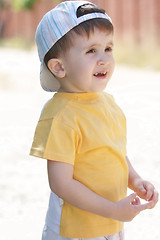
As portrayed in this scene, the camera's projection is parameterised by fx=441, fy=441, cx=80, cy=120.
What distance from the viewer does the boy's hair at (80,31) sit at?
1.69 m

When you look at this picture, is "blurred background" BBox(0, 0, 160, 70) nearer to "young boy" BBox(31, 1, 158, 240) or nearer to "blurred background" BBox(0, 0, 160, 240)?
"blurred background" BBox(0, 0, 160, 240)

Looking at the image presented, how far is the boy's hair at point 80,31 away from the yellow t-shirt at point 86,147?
0.18 metres

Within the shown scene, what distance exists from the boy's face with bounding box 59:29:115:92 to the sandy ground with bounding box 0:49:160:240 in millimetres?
1520

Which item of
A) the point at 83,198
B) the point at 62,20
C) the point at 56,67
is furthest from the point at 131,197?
the point at 62,20

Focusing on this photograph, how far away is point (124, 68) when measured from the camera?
40.3 feet

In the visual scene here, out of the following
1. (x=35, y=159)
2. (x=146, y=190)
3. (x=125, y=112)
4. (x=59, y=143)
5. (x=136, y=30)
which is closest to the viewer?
(x=59, y=143)

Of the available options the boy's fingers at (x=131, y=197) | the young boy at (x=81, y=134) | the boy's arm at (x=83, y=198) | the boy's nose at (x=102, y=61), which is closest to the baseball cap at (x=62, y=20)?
the young boy at (x=81, y=134)

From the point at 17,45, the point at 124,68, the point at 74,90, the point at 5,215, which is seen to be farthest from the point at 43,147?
the point at 17,45

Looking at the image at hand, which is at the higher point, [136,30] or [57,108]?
[57,108]

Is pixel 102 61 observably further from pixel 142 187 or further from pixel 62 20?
pixel 142 187

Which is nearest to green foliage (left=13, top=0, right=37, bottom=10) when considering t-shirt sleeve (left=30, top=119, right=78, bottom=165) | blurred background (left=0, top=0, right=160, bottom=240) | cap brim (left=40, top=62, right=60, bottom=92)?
blurred background (left=0, top=0, right=160, bottom=240)

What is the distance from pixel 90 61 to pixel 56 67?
158 millimetres

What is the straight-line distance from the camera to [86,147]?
1700mm

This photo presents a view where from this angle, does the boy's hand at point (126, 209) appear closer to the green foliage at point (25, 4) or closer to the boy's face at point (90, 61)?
the boy's face at point (90, 61)
